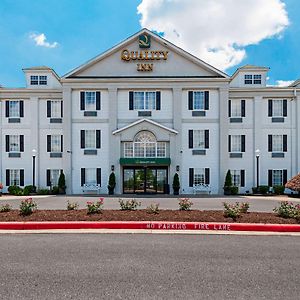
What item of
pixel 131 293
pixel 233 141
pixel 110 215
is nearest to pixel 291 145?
pixel 233 141

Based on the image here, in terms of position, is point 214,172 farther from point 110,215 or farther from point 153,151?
point 110,215

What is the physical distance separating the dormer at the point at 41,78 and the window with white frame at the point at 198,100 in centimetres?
1376

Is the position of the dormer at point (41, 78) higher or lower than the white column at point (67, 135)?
higher

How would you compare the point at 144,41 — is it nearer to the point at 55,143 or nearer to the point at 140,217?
the point at 55,143

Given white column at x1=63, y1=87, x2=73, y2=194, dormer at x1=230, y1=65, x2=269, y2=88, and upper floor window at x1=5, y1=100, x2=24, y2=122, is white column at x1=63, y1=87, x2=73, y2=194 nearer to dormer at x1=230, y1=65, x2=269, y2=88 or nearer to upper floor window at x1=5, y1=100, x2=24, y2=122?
upper floor window at x1=5, y1=100, x2=24, y2=122

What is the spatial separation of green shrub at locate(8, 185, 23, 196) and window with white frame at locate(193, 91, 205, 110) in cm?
1775

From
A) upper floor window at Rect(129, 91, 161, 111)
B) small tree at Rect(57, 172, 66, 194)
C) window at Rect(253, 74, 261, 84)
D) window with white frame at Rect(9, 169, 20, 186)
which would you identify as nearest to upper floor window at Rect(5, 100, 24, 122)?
window with white frame at Rect(9, 169, 20, 186)

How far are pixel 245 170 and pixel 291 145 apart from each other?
515cm

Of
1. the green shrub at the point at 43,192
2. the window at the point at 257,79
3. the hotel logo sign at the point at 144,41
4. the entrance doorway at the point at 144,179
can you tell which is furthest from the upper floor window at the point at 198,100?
the green shrub at the point at 43,192

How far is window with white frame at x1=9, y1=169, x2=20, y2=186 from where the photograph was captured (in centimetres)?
2594

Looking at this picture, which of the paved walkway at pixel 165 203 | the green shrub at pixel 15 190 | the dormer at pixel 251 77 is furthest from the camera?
the dormer at pixel 251 77

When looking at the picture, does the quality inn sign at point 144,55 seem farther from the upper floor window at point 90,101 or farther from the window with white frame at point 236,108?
the window with white frame at point 236,108

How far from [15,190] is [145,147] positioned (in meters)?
12.5

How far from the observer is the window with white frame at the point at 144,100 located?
25125 millimetres
